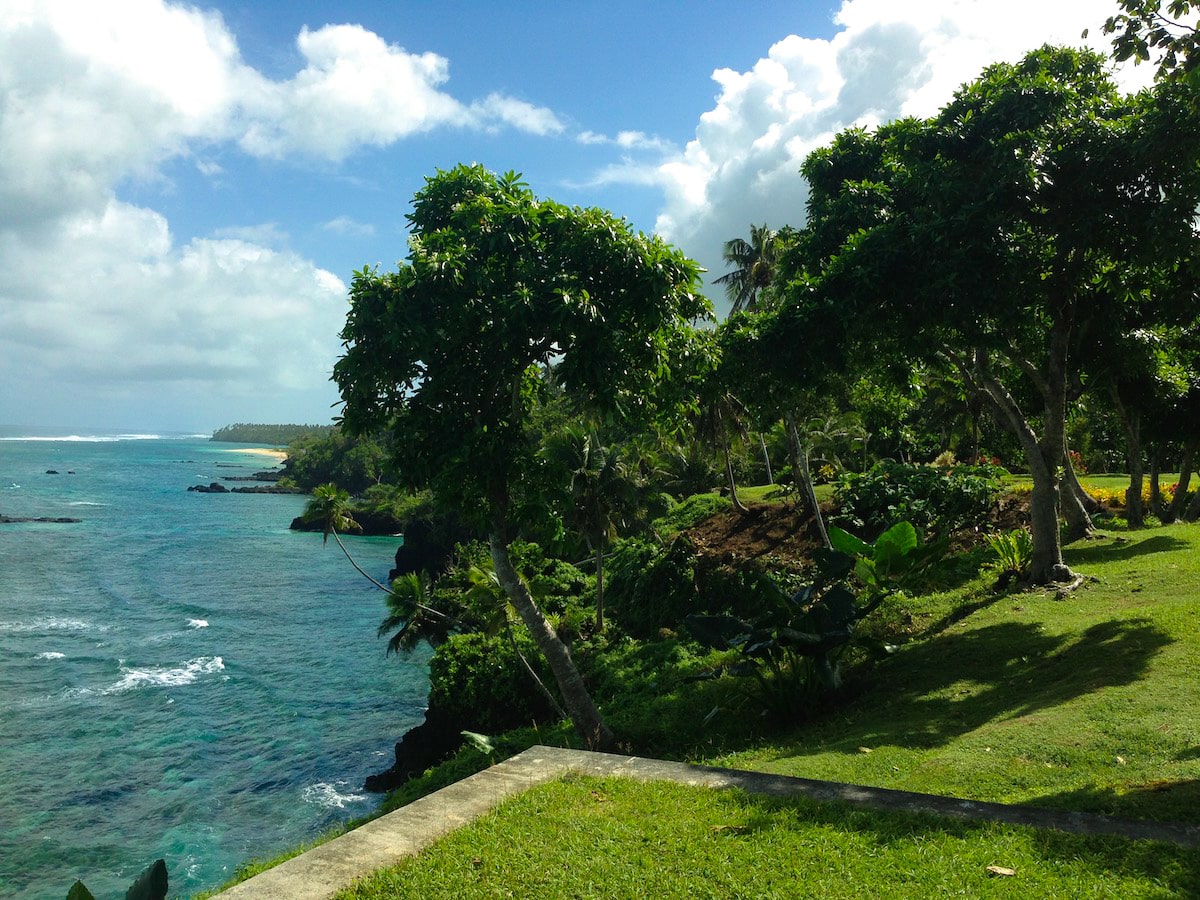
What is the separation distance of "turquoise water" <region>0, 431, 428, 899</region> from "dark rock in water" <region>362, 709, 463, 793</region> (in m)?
0.61

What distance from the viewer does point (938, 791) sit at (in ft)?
21.1

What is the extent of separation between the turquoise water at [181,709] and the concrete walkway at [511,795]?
1288 centimetres

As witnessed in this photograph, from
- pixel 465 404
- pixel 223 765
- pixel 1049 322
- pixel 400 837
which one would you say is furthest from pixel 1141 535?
pixel 223 765

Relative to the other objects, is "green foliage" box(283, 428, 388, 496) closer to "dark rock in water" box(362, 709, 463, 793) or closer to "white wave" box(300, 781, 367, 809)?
"dark rock in water" box(362, 709, 463, 793)

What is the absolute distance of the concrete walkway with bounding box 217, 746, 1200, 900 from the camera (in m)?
4.96

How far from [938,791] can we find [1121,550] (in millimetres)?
10697

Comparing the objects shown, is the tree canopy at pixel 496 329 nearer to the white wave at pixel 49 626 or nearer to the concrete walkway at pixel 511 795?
the concrete walkway at pixel 511 795

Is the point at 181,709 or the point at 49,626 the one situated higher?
the point at 49,626

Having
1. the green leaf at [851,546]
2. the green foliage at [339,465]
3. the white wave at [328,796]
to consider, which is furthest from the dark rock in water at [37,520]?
the green leaf at [851,546]

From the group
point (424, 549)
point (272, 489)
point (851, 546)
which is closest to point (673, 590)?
point (851, 546)

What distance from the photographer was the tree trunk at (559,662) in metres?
11.3

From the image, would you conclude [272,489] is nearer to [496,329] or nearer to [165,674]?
[165,674]

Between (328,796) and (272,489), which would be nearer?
(328,796)

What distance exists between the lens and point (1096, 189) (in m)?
11.4
